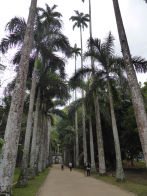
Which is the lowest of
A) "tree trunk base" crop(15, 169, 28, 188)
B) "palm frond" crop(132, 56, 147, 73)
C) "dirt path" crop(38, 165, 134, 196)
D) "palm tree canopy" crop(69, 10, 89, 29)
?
"dirt path" crop(38, 165, 134, 196)

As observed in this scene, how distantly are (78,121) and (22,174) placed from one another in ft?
79.1

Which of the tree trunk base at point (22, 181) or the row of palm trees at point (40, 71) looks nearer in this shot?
the row of palm trees at point (40, 71)

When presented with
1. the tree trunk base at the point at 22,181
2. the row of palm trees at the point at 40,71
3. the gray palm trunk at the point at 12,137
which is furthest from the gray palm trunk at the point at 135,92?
the tree trunk base at the point at 22,181

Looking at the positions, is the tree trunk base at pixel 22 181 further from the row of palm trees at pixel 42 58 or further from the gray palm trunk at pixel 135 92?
the gray palm trunk at pixel 135 92

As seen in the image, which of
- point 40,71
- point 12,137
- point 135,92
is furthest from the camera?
point 40,71

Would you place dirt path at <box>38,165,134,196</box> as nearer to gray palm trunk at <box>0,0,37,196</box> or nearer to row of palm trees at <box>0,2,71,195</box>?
row of palm trees at <box>0,2,71,195</box>

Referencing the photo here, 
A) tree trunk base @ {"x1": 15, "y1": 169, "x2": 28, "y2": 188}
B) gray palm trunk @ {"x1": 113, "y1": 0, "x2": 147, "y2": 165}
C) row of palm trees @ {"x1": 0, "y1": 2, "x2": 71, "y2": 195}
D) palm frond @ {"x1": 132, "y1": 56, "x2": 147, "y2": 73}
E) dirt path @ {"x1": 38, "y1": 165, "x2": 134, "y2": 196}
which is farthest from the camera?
row of palm trees @ {"x1": 0, "y1": 2, "x2": 71, "y2": 195}

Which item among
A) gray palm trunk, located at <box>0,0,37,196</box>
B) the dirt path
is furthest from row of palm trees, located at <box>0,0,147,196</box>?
the dirt path

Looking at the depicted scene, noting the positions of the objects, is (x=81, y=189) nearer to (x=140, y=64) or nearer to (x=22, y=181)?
(x=22, y=181)

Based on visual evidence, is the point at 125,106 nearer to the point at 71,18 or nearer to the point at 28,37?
the point at 28,37

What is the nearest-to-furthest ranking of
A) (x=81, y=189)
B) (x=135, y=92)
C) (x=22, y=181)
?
(x=135, y=92) < (x=81, y=189) < (x=22, y=181)

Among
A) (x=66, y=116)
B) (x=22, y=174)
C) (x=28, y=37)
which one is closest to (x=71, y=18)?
(x=66, y=116)

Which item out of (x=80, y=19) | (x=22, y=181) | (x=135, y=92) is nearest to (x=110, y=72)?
(x=135, y=92)

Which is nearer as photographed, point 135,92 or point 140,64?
point 135,92
